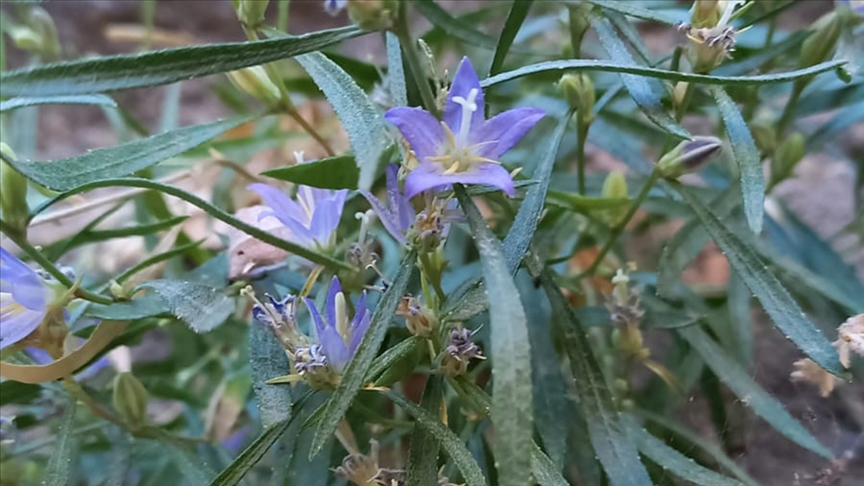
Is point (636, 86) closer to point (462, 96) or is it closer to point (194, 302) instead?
point (462, 96)

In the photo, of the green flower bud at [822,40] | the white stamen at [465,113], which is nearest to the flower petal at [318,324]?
the white stamen at [465,113]

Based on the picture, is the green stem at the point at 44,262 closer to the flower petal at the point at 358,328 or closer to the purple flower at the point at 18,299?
the purple flower at the point at 18,299

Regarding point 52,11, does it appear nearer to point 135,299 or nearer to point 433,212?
point 135,299

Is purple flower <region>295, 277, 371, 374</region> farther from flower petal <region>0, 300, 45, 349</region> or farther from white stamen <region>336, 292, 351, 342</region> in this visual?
flower petal <region>0, 300, 45, 349</region>

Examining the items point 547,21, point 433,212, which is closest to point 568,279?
point 433,212

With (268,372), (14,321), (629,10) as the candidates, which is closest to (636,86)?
(629,10)

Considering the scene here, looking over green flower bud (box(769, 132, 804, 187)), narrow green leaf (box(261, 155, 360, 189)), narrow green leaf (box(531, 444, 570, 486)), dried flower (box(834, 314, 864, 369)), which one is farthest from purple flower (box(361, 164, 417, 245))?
green flower bud (box(769, 132, 804, 187))
